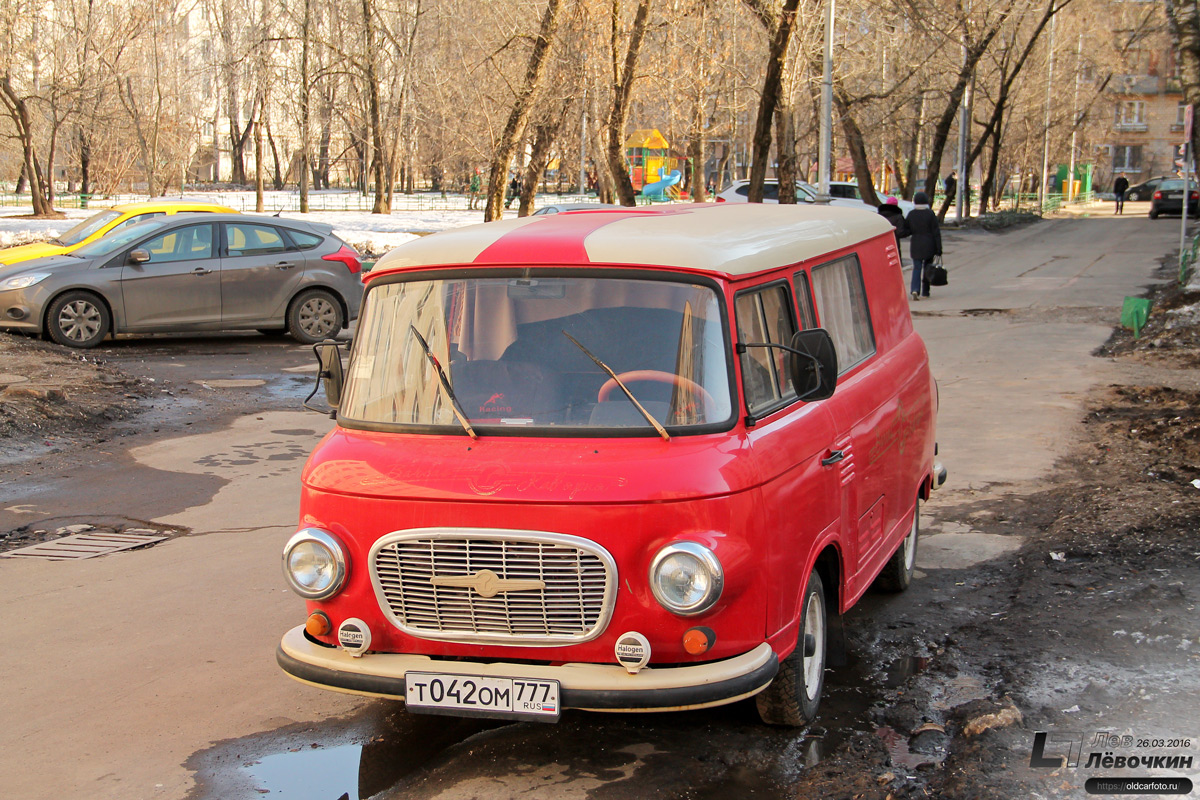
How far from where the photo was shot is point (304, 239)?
1571cm

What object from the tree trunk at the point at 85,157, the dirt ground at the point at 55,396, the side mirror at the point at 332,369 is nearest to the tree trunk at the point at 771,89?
the dirt ground at the point at 55,396

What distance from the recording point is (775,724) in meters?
4.44

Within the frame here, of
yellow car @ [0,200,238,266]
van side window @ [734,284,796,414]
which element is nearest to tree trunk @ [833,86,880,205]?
yellow car @ [0,200,238,266]

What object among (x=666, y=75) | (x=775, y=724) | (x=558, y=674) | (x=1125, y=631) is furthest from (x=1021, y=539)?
(x=666, y=75)

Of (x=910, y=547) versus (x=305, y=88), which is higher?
(x=305, y=88)

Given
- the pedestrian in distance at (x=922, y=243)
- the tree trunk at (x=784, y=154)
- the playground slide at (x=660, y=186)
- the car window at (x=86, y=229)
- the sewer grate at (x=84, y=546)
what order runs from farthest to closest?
the playground slide at (x=660, y=186) → the tree trunk at (x=784, y=154) → the pedestrian in distance at (x=922, y=243) → the car window at (x=86, y=229) → the sewer grate at (x=84, y=546)

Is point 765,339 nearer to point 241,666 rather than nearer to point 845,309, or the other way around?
point 845,309

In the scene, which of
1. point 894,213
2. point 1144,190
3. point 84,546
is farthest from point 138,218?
point 1144,190

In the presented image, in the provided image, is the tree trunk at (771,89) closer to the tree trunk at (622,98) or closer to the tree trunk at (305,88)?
the tree trunk at (622,98)

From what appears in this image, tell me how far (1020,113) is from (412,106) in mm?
29869

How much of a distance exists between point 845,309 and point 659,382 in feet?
5.28

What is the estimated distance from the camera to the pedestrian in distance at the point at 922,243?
20.5 meters

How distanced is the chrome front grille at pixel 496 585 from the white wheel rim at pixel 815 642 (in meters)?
1.01

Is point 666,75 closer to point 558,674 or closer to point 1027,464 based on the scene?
point 1027,464
